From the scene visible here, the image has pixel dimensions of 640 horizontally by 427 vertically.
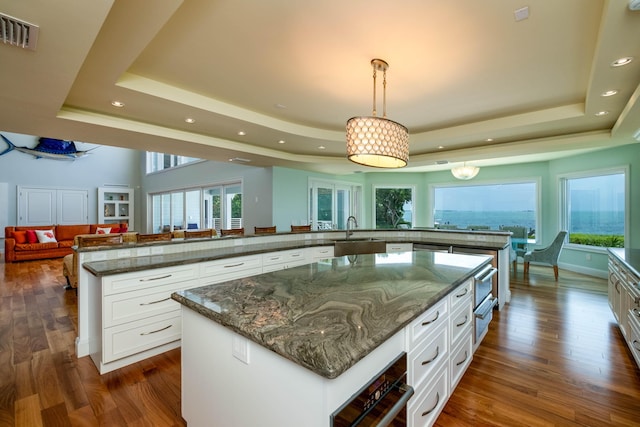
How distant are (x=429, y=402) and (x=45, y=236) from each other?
9904mm

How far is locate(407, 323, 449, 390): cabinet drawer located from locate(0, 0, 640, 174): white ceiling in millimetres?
1947

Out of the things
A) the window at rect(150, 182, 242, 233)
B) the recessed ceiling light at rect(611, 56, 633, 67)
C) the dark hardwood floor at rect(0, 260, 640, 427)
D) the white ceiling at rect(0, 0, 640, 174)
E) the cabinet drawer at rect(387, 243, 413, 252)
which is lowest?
the dark hardwood floor at rect(0, 260, 640, 427)

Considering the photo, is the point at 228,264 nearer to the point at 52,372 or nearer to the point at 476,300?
the point at 52,372

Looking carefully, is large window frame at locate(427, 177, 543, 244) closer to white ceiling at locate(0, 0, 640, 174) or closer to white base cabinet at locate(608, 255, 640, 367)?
white ceiling at locate(0, 0, 640, 174)

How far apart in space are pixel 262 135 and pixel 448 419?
372 centimetres

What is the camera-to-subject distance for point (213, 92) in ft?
9.77

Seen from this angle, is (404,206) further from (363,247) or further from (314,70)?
(314,70)

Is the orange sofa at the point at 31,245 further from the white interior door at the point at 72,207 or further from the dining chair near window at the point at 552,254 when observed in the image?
the dining chair near window at the point at 552,254

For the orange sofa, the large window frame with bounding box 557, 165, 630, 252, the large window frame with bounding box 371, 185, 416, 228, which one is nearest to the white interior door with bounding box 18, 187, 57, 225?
the orange sofa

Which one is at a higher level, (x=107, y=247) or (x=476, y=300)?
(x=107, y=247)

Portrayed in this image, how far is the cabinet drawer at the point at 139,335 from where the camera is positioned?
7.41 feet

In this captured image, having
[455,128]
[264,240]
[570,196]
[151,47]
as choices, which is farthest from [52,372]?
[570,196]

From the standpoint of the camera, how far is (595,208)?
5742mm

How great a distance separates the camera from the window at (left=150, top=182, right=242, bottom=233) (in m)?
7.45
